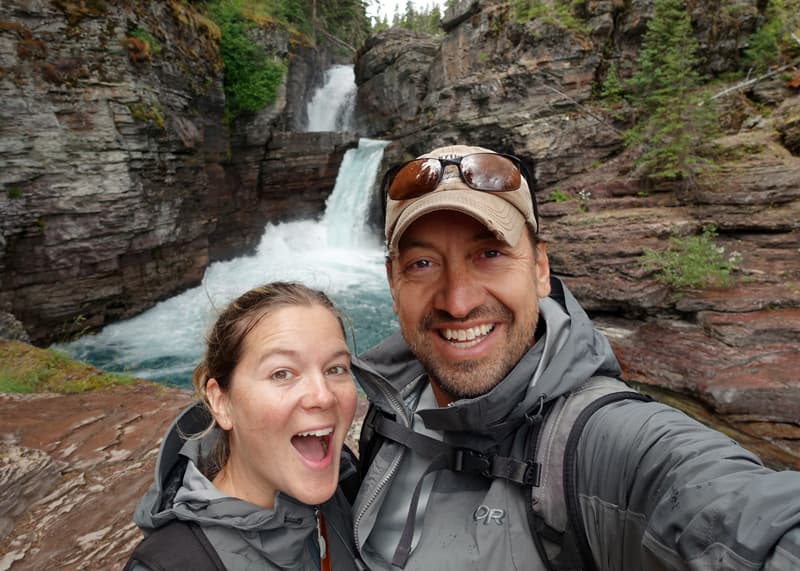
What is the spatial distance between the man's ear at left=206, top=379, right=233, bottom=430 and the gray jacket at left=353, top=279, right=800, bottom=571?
1.87 ft

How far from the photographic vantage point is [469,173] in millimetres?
1698

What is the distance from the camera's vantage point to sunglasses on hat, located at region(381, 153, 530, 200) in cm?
168

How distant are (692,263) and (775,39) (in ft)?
31.5

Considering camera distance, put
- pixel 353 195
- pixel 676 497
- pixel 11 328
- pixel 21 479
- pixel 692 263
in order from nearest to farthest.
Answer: pixel 676 497, pixel 21 479, pixel 692 263, pixel 11 328, pixel 353 195

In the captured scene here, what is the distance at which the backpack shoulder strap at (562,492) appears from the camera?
1.20 meters

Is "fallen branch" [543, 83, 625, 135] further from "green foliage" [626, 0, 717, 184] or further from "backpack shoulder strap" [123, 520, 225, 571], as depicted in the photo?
"backpack shoulder strap" [123, 520, 225, 571]

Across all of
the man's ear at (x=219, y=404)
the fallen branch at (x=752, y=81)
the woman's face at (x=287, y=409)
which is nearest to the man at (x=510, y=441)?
the woman's face at (x=287, y=409)

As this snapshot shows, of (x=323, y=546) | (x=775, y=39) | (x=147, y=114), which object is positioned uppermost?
(x=775, y=39)

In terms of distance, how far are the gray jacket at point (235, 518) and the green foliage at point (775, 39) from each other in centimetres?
1722

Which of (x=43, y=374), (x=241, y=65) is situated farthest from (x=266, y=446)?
(x=241, y=65)

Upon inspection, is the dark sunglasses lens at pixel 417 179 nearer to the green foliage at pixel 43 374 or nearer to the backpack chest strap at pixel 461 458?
the backpack chest strap at pixel 461 458

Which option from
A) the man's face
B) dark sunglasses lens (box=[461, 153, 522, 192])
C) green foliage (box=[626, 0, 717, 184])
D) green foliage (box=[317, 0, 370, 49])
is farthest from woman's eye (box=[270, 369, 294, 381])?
green foliage (box=[317, 0, 370, 49])

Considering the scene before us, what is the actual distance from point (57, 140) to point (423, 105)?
13.8 meters

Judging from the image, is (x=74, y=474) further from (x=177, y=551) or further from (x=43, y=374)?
(x=177, y=551)
